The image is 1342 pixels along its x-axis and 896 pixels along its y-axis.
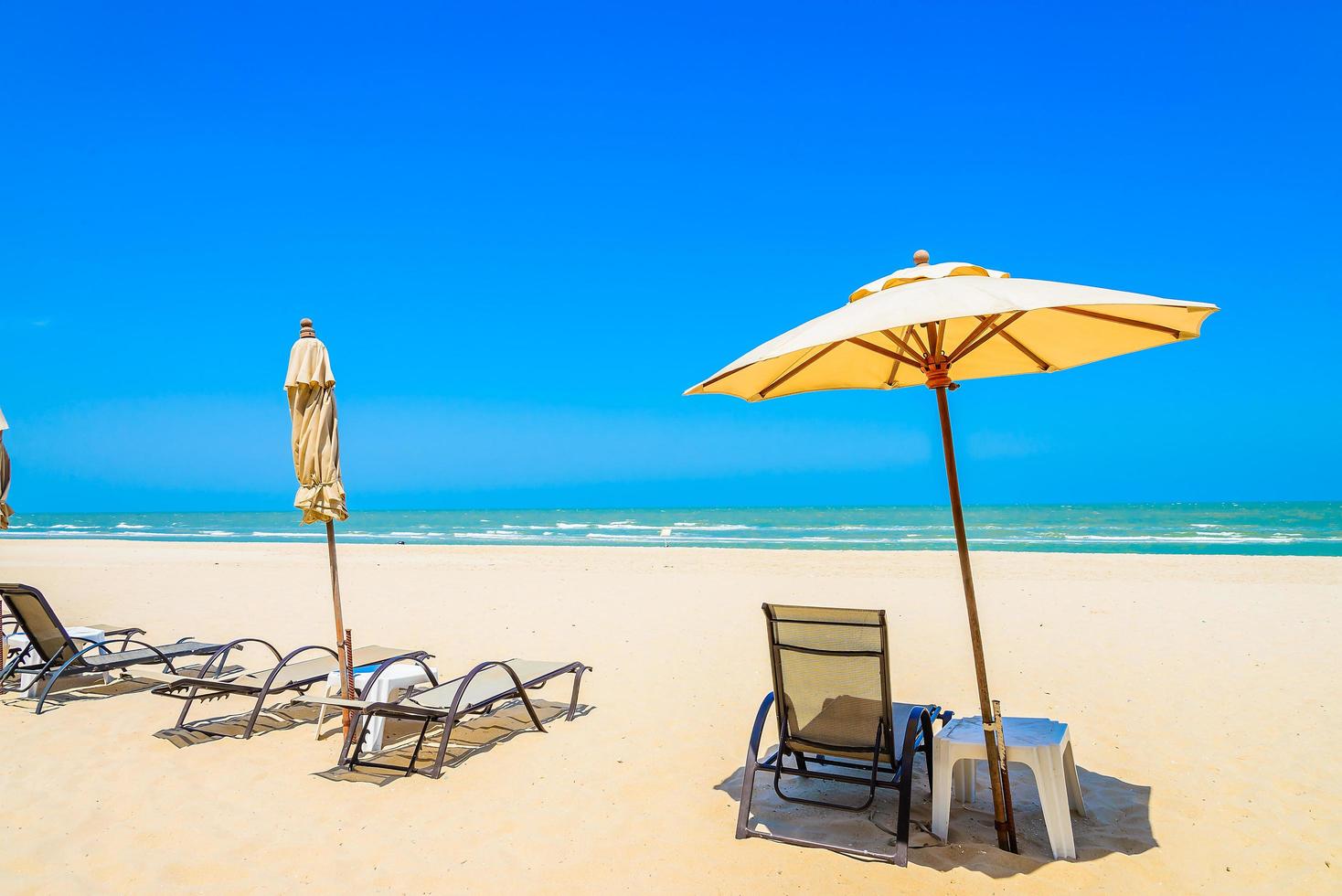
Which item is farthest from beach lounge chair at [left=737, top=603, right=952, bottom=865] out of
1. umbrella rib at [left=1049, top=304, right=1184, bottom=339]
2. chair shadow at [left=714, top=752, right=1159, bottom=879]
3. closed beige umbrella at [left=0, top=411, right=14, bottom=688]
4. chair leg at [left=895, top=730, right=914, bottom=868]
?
closed beige umbrella at [left=0, top=411, right=14, bottom=688]

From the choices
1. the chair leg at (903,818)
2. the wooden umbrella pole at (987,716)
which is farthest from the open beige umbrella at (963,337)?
the chair leg at (903,818)

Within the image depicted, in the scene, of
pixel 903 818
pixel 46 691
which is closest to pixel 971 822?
pixel 903 818

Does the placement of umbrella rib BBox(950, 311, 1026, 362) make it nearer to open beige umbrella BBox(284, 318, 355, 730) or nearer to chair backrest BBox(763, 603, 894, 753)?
chair backrest BBox(763, 603, 894, 753)

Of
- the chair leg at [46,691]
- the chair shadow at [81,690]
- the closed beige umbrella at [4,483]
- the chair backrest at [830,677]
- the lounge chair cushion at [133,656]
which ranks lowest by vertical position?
the chair shadow at [81,690]

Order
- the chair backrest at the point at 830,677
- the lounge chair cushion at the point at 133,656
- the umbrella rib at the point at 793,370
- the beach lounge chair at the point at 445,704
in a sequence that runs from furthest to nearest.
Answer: the lounge chair cushion at the point at 133,656 < the beach lounge chair at the point at 445,704 < the umbrella rib at the point at 793,370 < the chair backrest at the point at 830,677

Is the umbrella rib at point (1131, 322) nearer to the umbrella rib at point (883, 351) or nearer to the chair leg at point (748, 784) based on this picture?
the umbrella rib at point (883, 351)

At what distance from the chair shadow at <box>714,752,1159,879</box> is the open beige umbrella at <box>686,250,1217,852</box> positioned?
5.2 inches

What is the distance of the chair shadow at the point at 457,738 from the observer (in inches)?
182

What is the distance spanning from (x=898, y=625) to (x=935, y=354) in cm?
646

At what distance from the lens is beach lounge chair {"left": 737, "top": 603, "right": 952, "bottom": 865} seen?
→ 354cm

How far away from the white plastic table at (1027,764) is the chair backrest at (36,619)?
655cm

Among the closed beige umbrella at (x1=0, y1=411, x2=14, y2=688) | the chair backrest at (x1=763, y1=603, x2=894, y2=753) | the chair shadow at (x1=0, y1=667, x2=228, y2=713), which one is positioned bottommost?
the chair shadow at (x1=0, y1=667, x2=228, y2=713)

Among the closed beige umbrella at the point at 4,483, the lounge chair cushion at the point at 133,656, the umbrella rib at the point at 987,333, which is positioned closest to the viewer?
the umbrella rib at the point at 987,333

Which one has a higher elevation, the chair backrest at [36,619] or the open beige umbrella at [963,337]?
the open beige umbrella at [963,337]
